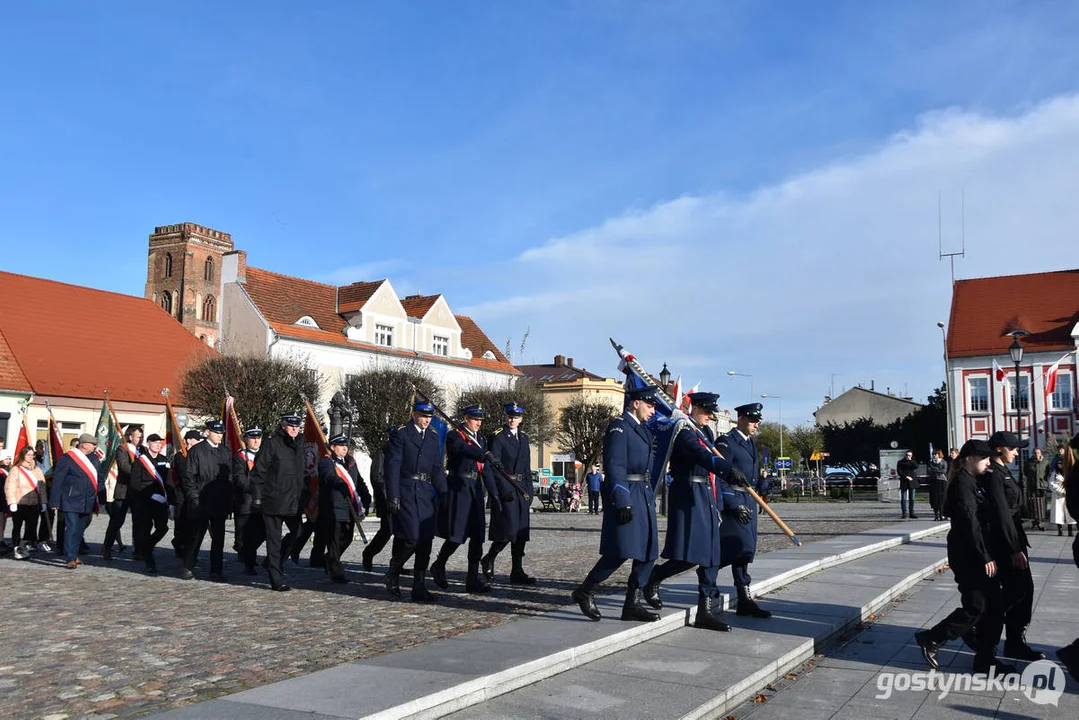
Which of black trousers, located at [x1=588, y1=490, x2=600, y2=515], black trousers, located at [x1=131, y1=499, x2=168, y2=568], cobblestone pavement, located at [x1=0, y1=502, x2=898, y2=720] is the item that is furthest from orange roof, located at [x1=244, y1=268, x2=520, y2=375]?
cobblestone pavement, located at [x1=0, y1=502, x2=898, y2=720]

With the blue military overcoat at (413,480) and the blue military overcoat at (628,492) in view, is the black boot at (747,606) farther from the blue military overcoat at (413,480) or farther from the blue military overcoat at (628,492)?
the blue military overcoat at (413,480)

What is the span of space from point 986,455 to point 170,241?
70077 millimetres

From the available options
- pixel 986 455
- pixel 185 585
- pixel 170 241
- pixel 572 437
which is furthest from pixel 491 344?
pixel 986 455

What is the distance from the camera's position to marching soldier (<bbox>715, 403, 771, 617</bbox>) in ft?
27.6

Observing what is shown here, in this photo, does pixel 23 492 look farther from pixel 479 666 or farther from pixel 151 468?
pixel 479 666

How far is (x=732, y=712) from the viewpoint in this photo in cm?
570

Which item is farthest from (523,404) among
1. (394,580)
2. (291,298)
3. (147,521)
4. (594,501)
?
(394,580)

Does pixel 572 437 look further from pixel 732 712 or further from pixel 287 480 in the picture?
pixel 732 712

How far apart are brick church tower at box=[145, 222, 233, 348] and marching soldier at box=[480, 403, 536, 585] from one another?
6059 centimetres

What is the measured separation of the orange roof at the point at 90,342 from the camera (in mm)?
36906

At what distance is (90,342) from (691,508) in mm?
38118

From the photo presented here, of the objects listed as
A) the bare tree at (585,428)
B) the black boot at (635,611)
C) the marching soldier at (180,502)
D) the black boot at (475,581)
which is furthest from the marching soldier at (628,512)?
the bare tree at (585,428)

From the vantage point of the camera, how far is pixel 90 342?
131 ft

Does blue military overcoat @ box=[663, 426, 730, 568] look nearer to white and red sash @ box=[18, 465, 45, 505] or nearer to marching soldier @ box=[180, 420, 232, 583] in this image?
marching soldier @ box=[180, 420, 232, 583]
